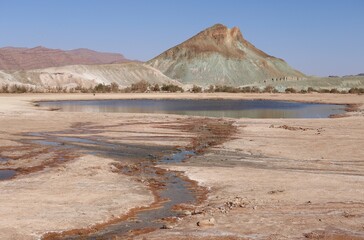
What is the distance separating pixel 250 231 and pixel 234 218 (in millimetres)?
927

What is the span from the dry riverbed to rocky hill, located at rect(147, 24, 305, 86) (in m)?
133

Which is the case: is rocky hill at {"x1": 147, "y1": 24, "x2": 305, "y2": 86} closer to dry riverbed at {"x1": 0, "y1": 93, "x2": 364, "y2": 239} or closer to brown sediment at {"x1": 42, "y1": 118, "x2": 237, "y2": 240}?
brown sediment at {"x1": 42, "y1": 118, "x2": 237, "y2": 240}

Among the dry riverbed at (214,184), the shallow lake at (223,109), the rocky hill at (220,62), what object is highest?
the rocky hill at (220,62)

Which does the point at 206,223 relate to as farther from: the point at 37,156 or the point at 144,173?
the point at 37,156

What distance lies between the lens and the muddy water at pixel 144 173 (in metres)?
10.2

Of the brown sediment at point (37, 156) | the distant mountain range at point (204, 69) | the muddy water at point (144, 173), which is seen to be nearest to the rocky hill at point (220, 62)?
the distant mountain range at point (204, 69)

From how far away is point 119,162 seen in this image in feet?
59.9

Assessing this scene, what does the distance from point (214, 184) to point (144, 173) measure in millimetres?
2883

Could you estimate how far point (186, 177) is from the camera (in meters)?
15.5

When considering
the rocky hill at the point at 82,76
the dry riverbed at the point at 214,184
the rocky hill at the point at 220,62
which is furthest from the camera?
the rocky hill at the point at 220,62

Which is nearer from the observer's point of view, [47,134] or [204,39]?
[47,134]

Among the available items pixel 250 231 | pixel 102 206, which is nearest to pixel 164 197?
pixel 102 206

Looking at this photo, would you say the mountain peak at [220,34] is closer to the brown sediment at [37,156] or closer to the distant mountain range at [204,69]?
the distant mountain range at [204,69]

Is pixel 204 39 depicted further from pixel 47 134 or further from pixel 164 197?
pixel 164 197
